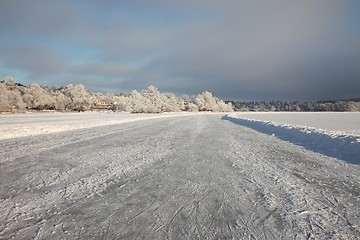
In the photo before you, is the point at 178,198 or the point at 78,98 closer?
the point at 178,198

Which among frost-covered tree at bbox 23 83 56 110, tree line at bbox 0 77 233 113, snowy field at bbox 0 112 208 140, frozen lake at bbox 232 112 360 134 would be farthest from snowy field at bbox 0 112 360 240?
frost-covered tree at bbox 23 83 56 110

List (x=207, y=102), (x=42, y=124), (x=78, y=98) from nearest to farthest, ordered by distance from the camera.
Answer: (x=42, y=124)
(x=78, y=98)
(x=207, y=102)

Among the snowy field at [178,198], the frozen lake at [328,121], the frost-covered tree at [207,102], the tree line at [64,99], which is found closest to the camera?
the snowy field at [178,198]

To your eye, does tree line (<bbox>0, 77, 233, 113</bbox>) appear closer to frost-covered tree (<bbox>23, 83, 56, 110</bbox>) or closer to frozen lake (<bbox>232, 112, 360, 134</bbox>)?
frost-covered tree (<bbox>23, 83, 56, 110</bbox>)

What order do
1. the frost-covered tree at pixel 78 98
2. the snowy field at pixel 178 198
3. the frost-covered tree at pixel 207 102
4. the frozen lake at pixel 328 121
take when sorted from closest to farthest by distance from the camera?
the snowy field at pixel 178 198
the frozen lake at pixel 328 121
the frost-covered tree at pixel 78 98
the frost-covered tree at pixel 207 102

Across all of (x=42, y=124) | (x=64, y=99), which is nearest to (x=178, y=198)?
(x=42, y=124)

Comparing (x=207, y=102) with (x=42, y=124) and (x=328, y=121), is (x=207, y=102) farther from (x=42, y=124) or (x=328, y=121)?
(x=42, y=124)

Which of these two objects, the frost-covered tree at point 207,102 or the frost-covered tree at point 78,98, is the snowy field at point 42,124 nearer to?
the frost-covered tree at point 78,98

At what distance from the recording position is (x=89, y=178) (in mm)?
6480

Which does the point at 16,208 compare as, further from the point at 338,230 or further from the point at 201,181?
the point at 338,230

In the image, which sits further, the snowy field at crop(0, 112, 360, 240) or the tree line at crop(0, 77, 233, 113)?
the tree line at crop(0, 77, 233, 113)

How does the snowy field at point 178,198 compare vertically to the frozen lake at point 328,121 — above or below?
above

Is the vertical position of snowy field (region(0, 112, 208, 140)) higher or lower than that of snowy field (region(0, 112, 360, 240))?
lower

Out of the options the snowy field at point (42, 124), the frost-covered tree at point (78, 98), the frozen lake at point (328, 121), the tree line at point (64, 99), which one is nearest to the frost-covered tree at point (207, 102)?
the tree line at point (64, 99)
